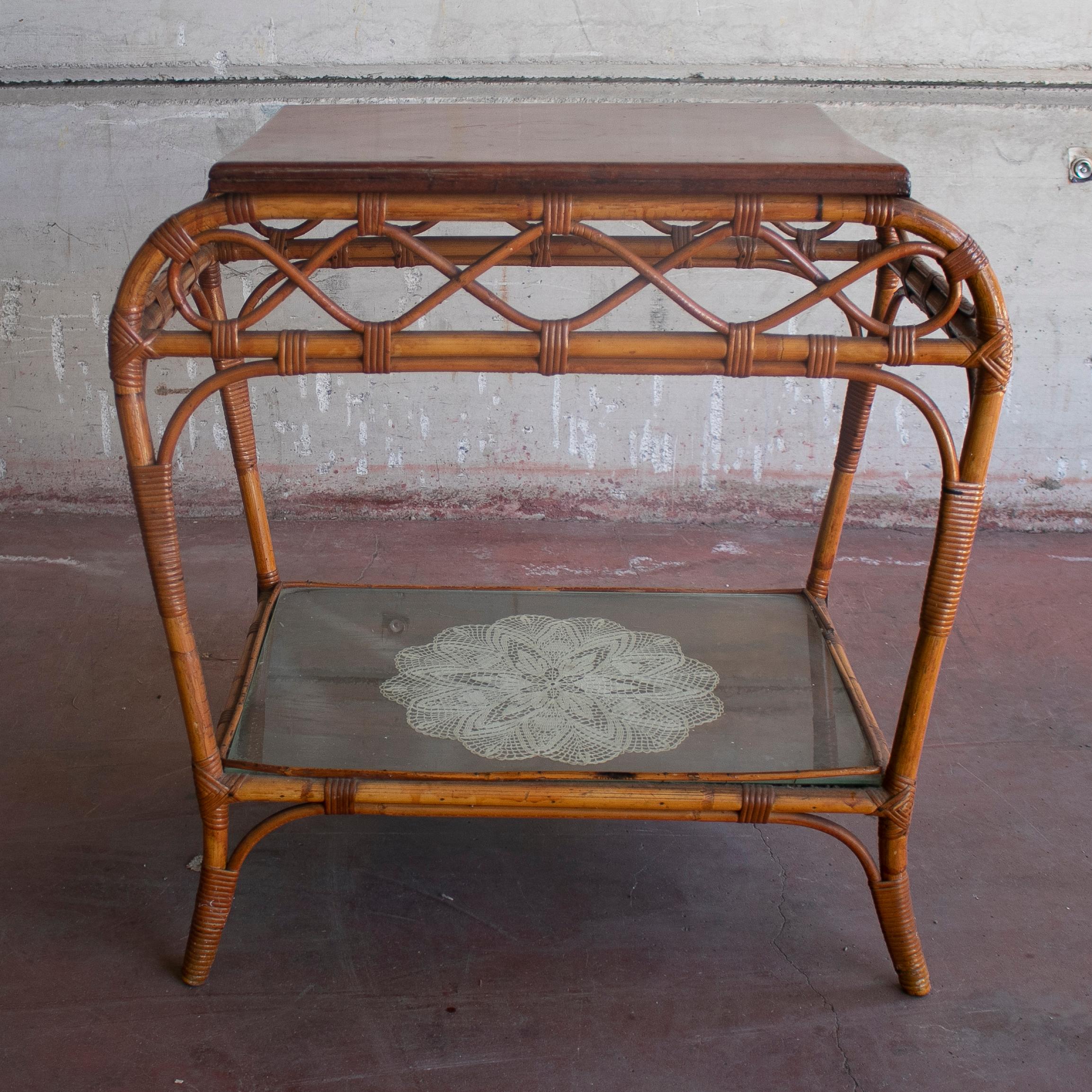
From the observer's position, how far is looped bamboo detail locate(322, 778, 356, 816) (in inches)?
60.4

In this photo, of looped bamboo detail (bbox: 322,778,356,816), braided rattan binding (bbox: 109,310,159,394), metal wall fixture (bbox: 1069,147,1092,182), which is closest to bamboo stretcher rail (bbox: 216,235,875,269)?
braided rattan binding (bbox: 109,310,159,394)

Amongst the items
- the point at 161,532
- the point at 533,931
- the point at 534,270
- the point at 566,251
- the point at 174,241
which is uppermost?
the point at 174,241

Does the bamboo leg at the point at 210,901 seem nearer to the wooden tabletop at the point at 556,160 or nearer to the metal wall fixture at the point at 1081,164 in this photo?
the wooden tabletop at the point at 556,160

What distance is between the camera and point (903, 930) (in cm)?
161

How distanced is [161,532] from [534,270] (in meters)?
1.99

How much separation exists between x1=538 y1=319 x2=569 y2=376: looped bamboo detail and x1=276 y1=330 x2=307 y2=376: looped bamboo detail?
310 mm

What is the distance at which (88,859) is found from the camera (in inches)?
73.5

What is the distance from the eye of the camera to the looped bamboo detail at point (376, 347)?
4.35 feet

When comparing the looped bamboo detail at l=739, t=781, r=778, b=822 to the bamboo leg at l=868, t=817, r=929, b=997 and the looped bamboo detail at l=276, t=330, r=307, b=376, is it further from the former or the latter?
the looped bamboo detail at l=276, t=330, r=307, b=376

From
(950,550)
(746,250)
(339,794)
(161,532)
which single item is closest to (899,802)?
(950,550)

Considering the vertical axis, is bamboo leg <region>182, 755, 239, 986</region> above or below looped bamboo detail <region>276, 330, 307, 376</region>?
below

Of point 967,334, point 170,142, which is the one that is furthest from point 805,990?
point 170,142

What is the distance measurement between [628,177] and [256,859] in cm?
137

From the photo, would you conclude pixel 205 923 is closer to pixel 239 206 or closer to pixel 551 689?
pixel 551 689
